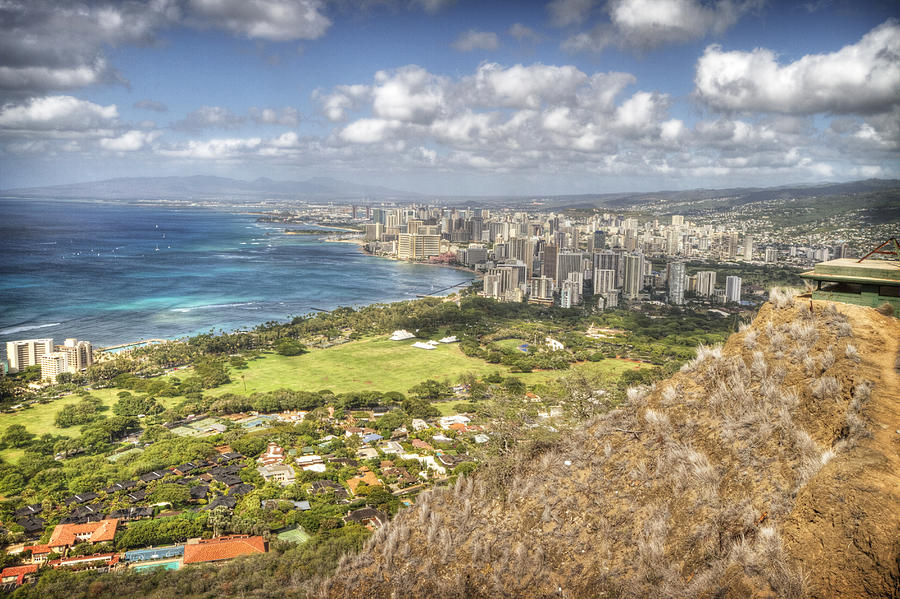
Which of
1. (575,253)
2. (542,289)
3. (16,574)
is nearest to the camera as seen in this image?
(16,574)

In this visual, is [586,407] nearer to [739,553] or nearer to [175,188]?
[739,553]

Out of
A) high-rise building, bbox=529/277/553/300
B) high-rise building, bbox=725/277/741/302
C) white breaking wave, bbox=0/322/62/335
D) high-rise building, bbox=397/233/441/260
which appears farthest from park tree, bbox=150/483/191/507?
high-rise building, bbox=397/233/441/260

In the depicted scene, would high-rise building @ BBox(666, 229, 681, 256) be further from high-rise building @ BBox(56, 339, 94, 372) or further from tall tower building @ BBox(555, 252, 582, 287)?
high-rise building @ BBox(56, 339, 94, 372)

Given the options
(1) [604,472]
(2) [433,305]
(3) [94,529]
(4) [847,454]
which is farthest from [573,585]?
(2) [433,305]

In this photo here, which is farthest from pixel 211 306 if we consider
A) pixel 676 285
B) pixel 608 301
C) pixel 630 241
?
pixel 630 241

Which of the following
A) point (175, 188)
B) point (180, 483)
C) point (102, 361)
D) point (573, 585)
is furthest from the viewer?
point (175, 188)

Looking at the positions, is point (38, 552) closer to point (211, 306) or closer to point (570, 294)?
point (211, 306)

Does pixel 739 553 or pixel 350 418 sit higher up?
pixel 739 553
